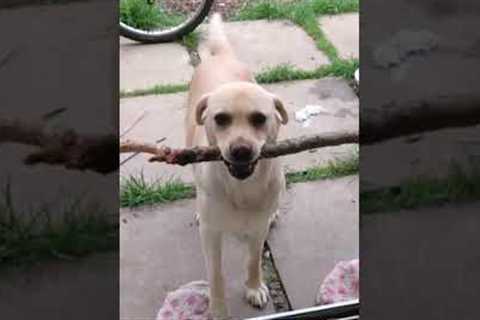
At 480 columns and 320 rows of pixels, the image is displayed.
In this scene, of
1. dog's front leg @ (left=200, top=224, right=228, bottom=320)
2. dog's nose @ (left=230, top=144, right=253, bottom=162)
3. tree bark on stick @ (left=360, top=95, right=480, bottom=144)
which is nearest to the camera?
tree bark on stick @ (left=360, top=95, right=480, bottom=144)

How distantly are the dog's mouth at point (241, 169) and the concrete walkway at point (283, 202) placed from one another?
48 cm

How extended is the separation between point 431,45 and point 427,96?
0.06m

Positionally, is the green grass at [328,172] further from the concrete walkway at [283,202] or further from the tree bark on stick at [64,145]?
the tree bark on stick at [64,145]

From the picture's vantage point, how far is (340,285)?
227 centimetres

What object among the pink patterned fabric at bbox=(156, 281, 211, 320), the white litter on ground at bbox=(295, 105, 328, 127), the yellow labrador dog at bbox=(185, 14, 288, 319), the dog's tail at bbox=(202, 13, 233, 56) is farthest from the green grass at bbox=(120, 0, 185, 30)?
the pink patterned fabric at bbox=(156, 281, 211, 320)

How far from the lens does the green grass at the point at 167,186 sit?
8.84 feet

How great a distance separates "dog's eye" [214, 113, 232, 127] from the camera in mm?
1956

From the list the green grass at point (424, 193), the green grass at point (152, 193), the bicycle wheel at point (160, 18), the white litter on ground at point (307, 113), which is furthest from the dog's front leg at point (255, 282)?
the bicycle wheel at point (160, 18)

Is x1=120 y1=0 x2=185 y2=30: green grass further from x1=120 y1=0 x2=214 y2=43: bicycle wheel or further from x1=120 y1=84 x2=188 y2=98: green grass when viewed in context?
x1=120 y1=84 x2=188 y2=98: green grass

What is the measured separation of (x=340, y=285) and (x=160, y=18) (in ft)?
5.54

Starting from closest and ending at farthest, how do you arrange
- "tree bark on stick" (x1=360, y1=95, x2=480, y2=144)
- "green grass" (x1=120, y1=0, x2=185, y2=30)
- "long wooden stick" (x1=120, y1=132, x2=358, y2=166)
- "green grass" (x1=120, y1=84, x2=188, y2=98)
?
"tree bark on stick" (x1=360, y1=95, x2=480, y2=144) < "long wooden stick" (x1=120, y1=132, x2=358, y2=166) < "green grass" (x1=120, y1=84, x2=188, y2=98) < "green grass" (x1=120, y1=0, x2=185, y2=30)

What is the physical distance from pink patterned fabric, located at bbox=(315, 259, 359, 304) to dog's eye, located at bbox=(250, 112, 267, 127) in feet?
1.59

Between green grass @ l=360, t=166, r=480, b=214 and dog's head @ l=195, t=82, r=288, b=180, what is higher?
green grass @ l=360, t=166, r=480, b=214

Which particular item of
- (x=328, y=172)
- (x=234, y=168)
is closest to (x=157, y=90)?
(x=328, y=172)
